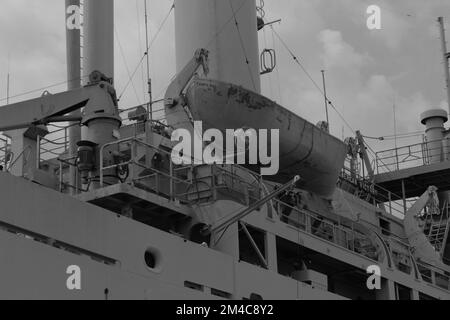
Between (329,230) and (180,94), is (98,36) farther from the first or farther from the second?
(329,230)

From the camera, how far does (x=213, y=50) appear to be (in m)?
25.4

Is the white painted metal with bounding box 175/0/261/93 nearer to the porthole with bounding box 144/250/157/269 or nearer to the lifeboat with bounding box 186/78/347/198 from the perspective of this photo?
the lifeboat with bounding box 186/78/347/198

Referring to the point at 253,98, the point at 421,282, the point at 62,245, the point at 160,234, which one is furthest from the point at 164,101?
the point at 421,282

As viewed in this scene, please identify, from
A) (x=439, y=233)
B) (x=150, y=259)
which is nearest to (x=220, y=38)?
(x=439, y=233)

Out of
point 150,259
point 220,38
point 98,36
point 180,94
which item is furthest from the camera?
point 220,38

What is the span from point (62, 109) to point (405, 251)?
36.1 ft

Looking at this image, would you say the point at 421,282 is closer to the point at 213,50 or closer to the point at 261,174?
the point at 261,174

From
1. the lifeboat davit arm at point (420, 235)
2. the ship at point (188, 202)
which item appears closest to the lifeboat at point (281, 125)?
the ship at point (188, 202)

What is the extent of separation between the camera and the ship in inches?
563

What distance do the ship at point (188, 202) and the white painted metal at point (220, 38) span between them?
0.13ft

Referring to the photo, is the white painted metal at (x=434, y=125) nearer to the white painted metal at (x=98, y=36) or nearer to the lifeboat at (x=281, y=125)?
the lifeboat at (x=281, y=125)

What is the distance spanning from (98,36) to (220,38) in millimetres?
5035

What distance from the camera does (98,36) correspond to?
21.4 metres

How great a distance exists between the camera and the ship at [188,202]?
46.9 ft
